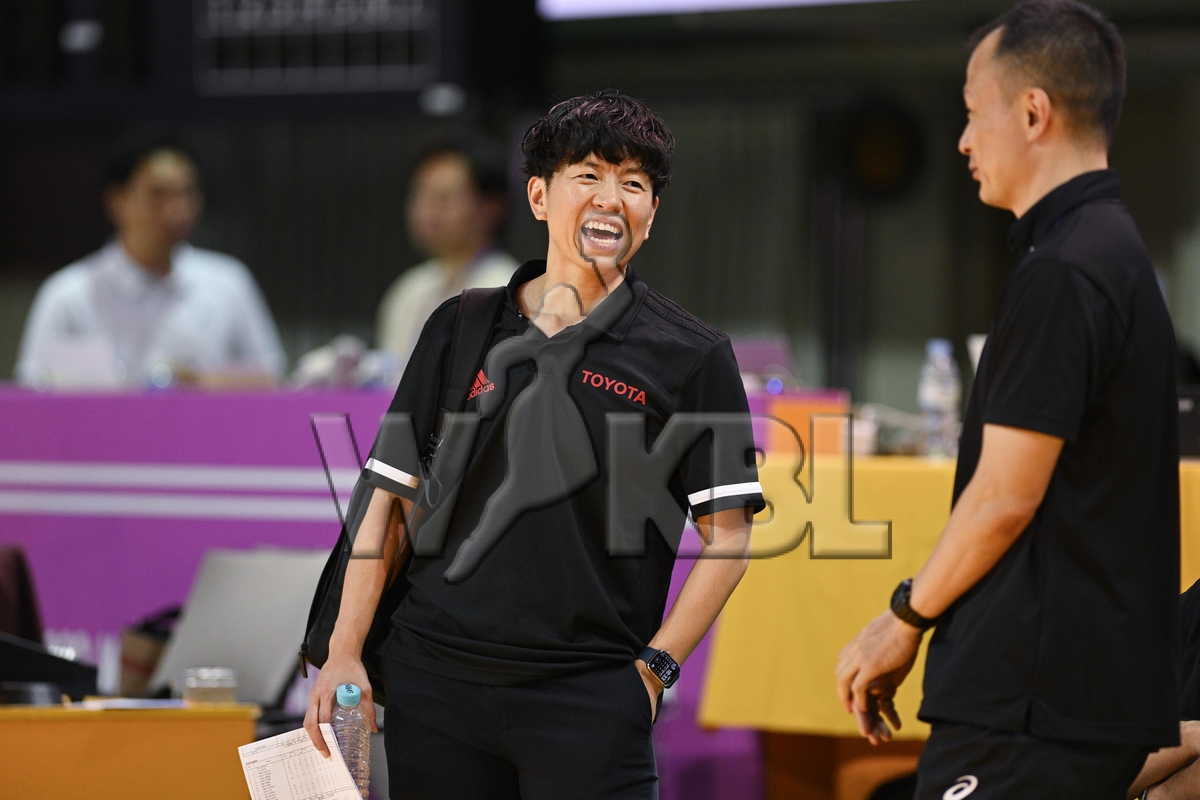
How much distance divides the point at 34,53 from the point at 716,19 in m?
3.48

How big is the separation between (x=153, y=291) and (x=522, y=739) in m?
4.50

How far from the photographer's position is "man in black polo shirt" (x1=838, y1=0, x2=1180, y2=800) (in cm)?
159

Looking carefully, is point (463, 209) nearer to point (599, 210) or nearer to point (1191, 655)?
point (599, 210)

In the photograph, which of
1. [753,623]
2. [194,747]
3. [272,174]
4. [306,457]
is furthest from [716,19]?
[194,747]

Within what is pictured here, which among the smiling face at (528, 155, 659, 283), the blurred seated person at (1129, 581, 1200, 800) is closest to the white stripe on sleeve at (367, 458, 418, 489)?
the smiling face at (528, 155, 659, 283)

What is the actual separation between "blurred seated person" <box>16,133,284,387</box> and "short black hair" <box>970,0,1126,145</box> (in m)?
4.15

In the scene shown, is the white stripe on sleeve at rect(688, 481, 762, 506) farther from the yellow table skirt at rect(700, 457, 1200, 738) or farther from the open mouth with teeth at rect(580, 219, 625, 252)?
the yellow table skirt at rect(700, 457, 1200, 738)

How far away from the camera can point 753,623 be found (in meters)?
3.30

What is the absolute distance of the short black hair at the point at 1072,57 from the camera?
5.50 feet

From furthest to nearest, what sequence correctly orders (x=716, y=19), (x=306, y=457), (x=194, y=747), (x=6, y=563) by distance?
(x=716, y=19)
(x=306, y=457)
(x=6, y=563)
(x=194, y=747)

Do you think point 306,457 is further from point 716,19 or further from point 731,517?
point 716,19

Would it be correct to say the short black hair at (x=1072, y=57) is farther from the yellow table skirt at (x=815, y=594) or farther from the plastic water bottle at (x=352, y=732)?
the yellow table skirt at (x=815, y=594)

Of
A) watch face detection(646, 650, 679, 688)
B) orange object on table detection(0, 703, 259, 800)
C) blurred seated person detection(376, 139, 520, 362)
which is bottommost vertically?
orange object on table detection(0, 703, 259, 800)

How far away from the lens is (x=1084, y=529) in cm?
161
